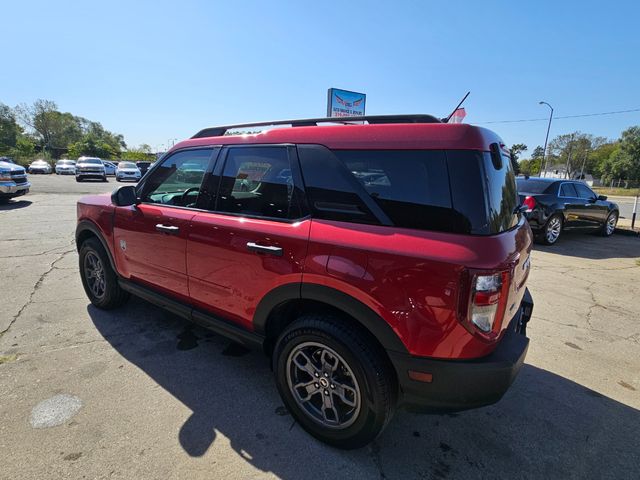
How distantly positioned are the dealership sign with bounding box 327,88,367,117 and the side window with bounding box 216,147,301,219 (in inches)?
412

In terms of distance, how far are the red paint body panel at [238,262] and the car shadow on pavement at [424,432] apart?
1.87 feet

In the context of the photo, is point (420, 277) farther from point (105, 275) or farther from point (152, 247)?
point (105, 275)

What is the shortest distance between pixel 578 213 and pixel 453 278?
9.33 m

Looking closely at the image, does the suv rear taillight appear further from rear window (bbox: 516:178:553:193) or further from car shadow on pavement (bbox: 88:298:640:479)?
rear window (bbox: 516:178:553:193)

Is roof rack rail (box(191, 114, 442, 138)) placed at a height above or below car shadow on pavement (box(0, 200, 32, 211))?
above

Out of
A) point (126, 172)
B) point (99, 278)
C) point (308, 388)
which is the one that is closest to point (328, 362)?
point (308, 388)

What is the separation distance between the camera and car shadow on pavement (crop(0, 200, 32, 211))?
37.6ft

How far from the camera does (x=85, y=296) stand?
4465 millimetres

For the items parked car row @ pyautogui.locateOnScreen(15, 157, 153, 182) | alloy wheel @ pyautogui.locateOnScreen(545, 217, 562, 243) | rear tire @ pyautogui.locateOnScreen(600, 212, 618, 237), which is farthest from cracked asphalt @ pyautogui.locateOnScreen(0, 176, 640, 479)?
parked car row @ pyautogui.locateOnScreen(15, 157, 153, 182)


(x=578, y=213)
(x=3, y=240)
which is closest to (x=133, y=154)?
(x=3, y=240)

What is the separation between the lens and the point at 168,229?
292cm

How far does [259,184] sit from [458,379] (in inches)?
67.4

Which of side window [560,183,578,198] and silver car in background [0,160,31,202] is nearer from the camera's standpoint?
side window [560,183,578,198]

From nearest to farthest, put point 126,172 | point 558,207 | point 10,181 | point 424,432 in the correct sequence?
point 424,432 → point 558,207 → point 10,181 → point 126,172
